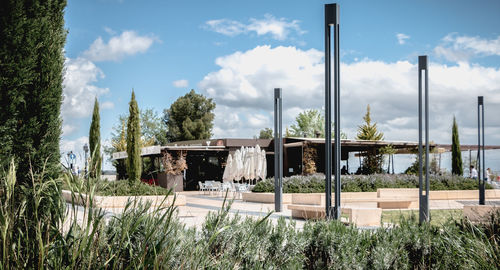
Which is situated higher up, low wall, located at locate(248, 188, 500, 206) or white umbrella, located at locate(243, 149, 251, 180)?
white umbrella, located at locate(243, 149, 251, 180)

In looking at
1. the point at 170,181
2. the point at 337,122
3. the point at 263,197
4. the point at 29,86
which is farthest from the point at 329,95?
the point at 170,181

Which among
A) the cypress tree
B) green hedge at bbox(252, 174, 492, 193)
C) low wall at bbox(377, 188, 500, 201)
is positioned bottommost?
low wall at bbox(377, 188, 500, 201)

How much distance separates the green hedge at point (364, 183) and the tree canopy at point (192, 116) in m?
24.5

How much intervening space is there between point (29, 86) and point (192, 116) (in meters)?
38.8

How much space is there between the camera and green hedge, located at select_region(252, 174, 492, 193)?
688 inches

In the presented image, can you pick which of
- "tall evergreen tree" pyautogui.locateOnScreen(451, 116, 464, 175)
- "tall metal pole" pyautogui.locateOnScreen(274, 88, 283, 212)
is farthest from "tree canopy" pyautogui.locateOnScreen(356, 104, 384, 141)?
"tall metal pole" pyautogui.locateOnScreen(274, 88, 283, 212)

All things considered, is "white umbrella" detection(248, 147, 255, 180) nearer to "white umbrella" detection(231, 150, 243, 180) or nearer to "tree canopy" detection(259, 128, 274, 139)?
"white umbrella" detection(231, 150, 243, 180)

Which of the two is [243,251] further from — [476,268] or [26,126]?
[26,126]

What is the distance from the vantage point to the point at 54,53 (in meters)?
5.43

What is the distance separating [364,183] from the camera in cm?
1903

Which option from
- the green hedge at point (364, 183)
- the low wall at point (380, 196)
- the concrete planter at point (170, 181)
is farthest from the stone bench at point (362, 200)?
the concrete planter at point (170, 181)

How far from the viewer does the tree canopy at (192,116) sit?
1673 inches

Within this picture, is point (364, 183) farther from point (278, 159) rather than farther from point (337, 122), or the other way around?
point (337, 122)

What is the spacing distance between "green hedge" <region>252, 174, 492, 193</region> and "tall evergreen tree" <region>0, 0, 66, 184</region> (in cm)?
1256
